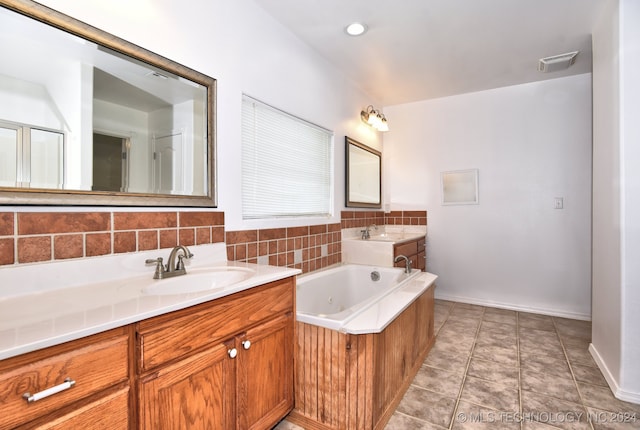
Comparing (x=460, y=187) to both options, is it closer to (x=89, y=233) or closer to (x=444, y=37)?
(x=444, y=37)

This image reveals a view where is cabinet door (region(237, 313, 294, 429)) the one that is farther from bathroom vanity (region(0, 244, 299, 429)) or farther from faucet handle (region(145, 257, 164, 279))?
faucet handle (region(145, 257, 164, 279))

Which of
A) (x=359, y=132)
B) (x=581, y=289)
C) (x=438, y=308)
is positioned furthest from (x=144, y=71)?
(x=581, y=289)

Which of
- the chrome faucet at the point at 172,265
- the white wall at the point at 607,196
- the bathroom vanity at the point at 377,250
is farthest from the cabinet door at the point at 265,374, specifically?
the white wall at the point at 607,196

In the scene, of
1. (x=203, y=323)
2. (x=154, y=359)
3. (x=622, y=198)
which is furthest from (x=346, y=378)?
(x=622, y=198)

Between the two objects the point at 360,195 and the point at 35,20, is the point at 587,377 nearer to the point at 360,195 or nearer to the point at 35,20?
the point at 360,195

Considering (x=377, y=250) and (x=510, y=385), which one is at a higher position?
(x=377, y=250)

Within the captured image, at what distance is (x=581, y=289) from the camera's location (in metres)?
3.25

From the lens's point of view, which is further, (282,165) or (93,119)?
(282,165)

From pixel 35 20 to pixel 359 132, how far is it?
279 cm

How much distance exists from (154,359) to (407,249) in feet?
8.68

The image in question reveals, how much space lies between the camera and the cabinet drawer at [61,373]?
71 cm

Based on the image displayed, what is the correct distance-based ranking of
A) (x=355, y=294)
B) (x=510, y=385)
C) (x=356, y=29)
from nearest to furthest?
1. (x=510, y=385)
2. (x=356, y=29)
3. (x=355, y=294)

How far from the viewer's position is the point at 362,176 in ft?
11.7

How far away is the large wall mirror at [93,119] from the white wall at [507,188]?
2941mm
